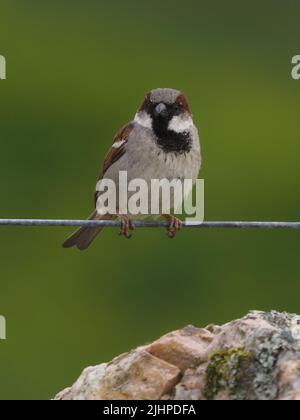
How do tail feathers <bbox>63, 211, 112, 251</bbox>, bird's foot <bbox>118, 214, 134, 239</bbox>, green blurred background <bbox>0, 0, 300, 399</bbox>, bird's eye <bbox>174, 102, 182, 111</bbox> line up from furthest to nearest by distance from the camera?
green blurred background <bbox>0, 0, 300, 399</bbox>, tail feathers <bbox>63, 211, 112, 251</bbox>, bird's eye <bbox>174, 102, 182, 111</bbox>, bird's foot <bbox>118, 214, 134, 239</bbox>

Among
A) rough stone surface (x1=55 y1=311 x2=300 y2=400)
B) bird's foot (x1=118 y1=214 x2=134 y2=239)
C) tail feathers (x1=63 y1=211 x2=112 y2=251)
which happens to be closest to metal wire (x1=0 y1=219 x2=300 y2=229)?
rough stone surface (x1=55 y1=311 x2=300 y2=400)

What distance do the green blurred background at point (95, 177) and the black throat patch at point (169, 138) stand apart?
1.83 m

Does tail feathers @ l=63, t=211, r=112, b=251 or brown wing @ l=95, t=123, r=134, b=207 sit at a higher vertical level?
brown wing @ l=95, t=123, r=134, b=207

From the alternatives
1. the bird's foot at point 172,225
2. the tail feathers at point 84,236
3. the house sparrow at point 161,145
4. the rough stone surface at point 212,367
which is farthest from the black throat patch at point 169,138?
the rough stone surface at point 212,367

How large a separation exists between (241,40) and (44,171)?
4.19 meters

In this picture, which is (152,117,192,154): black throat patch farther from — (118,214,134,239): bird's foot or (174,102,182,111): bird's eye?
(118,214,134,239): bird's foot

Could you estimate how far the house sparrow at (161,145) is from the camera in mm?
→ 4867

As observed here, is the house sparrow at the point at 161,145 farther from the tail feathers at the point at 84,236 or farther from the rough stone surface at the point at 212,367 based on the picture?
the rough stone surface at the point at 212,367

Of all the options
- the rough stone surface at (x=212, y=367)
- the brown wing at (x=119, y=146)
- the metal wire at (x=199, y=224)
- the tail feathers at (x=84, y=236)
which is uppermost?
the brown wing at (x=119, y=146)

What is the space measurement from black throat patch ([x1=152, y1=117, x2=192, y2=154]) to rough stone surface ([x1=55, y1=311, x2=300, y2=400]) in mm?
1542

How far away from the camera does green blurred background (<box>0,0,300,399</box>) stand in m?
7.35

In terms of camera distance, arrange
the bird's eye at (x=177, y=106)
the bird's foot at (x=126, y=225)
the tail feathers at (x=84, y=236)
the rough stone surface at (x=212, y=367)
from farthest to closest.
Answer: the tail feathers at (x=84, y=236) → the bird's eye at (x=177, y=106) → the bird's foot at (x=126, y=225) → the rough stone surface at (x=212, y=367)

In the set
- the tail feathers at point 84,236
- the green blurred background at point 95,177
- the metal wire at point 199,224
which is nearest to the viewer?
the metal wire at point 199,224
